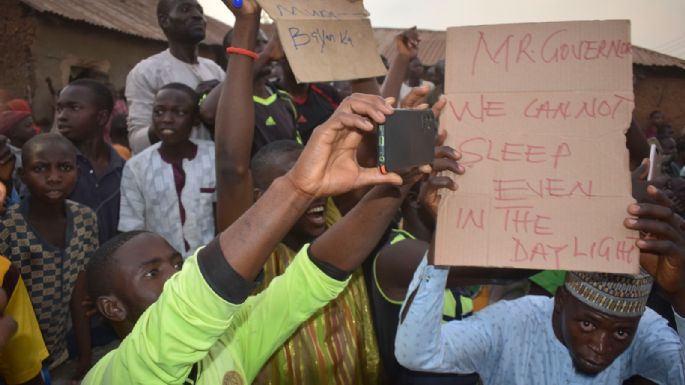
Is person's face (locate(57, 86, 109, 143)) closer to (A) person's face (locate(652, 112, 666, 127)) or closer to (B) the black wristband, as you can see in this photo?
(B) the black wristband

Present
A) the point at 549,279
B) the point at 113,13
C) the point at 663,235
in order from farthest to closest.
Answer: the point at 113,13 < the point at 549,279 < the point at 663,235

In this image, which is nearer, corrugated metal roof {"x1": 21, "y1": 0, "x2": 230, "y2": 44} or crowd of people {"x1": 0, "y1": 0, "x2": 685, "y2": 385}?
crowd of people {"x1": 0, "y1": 0, "x2": 685, "y2": 385}

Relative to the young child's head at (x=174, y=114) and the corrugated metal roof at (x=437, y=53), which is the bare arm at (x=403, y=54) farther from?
the corrugated metal roof at (x=437, y=53)

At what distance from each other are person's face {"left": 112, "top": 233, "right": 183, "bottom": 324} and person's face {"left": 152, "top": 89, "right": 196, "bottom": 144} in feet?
6.35

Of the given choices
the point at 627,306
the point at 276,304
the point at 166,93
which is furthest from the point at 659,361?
the point at 166,93

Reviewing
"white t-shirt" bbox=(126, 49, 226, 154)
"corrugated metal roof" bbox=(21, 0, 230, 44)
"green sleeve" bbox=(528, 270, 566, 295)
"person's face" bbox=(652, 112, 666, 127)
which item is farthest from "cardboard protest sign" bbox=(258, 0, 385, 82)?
"person's face" bbox=(652, 112, 666, 127)

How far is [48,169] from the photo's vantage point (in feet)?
11.4

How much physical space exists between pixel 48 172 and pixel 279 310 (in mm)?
2326

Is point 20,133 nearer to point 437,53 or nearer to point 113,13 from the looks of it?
point 113,13

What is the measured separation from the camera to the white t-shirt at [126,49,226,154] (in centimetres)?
413

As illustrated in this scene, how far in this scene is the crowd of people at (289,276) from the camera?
1295 millimetres

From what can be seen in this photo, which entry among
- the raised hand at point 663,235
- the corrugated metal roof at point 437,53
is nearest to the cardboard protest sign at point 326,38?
the raised hand at point 663,235

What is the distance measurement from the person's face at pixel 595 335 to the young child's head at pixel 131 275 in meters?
1.30

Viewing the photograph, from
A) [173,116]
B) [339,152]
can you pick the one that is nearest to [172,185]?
[173,116]
